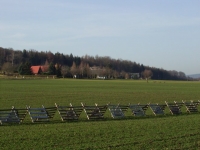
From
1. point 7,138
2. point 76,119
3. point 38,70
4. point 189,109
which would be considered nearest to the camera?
point 7,138

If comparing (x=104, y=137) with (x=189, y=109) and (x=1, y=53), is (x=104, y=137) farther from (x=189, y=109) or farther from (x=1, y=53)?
(x=1, y=53)

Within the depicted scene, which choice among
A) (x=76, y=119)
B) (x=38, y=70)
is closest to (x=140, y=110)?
(x=76, y=119)

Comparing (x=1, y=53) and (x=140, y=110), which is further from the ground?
(x=1, y=53)

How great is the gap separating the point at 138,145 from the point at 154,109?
13.4m

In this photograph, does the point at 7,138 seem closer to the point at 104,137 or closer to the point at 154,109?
the point at 104,137

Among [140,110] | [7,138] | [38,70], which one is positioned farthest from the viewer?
[38,70]

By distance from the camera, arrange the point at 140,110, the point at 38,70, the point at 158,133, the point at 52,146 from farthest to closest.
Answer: the point at 38,70
the point at 140,110
the point at 158,133
the point at 52,146

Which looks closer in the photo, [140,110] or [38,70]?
[140,110]

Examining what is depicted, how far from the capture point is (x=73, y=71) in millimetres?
160625

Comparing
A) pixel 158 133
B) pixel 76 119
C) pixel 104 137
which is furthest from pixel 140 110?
pixel 104 137

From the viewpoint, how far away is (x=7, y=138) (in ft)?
44.3

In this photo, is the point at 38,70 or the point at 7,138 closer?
the point at 7,138

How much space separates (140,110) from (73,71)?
137146 mm

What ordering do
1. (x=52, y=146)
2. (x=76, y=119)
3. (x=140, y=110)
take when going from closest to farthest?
1. (x=52, y=146)
2. (x=76, y=119)
3. (x=140, y=110)
